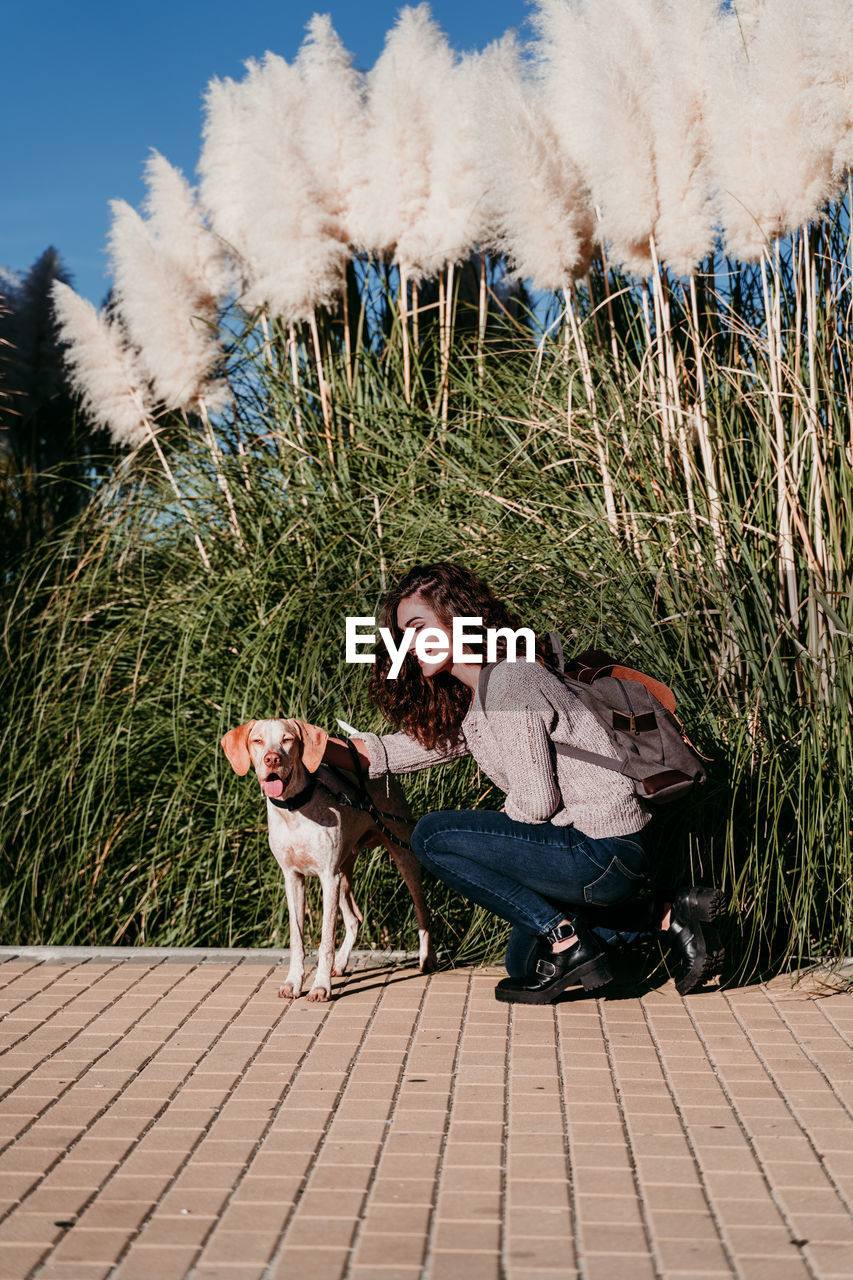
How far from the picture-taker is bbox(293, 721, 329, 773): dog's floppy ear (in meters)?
4.09

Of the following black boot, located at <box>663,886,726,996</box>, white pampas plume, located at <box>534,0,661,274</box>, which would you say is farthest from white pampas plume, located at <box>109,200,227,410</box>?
black boot, located at <box>663,886,726,996</box>

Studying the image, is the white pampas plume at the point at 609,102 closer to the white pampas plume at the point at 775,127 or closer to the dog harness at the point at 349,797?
the white pampas plume at the point at 775,127

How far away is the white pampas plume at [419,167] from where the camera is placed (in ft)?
19.9

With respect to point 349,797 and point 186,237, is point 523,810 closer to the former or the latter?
point 349,797

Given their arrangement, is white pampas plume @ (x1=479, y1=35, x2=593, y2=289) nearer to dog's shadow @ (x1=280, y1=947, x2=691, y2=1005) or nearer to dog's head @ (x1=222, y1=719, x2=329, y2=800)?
dog's head @ (x1=222, y1=719, x2=329, y2=800)

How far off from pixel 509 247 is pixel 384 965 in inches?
127

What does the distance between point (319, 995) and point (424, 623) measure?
4.27 feet

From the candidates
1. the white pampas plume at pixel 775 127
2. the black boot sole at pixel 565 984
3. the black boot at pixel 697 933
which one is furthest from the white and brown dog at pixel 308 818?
the white pampas plume at pixel 775 127

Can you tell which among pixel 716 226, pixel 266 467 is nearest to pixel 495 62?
pixel 716 226

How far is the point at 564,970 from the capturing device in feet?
13.6

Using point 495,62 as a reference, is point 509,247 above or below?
below

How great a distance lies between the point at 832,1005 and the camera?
425cm

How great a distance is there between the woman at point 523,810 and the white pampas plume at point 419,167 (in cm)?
250

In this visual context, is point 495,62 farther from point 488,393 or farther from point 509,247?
point 488,393
